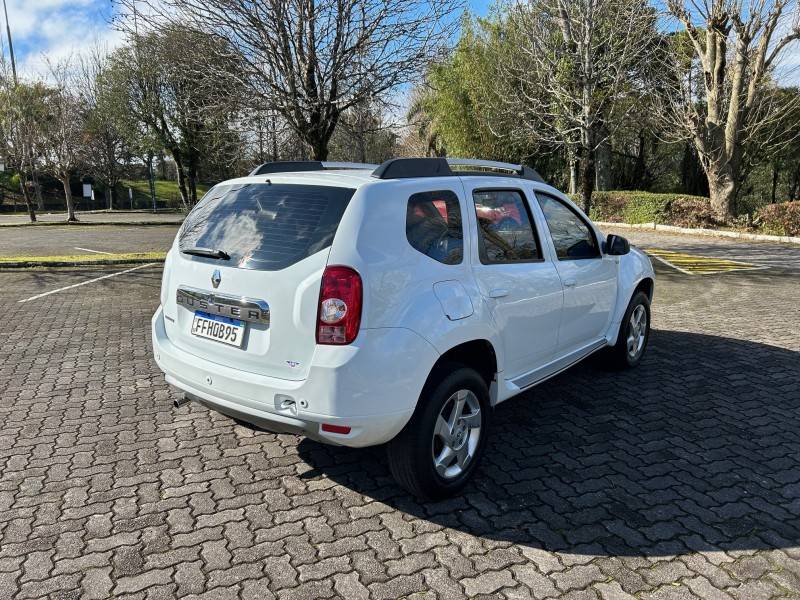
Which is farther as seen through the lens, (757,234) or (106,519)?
(757,234)

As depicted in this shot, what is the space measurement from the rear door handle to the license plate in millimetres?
1409

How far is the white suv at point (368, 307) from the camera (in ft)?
9.44

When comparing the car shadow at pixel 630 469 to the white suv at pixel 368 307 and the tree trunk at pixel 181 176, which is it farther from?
the tree trunk at pixel 181 176

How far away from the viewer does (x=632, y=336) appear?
5.54m

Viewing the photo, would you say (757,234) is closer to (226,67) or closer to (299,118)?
(299,118)

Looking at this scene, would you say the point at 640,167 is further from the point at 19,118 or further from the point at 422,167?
the point at 422,167

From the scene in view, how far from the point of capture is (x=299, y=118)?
12672mm

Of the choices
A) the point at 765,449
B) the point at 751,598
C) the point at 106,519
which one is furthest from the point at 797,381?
the point at 106,519

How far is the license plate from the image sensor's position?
10.5 feet

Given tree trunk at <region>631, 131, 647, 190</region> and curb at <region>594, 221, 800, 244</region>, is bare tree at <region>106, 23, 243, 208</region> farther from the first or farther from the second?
tree trunk at <region>631, 131, 647, 190</region>

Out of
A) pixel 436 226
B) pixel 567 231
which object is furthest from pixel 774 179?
pixel 436 226

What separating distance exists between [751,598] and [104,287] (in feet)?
34.7

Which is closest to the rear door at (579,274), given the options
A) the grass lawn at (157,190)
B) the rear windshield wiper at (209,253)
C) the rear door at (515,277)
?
the rear door at (515,277)

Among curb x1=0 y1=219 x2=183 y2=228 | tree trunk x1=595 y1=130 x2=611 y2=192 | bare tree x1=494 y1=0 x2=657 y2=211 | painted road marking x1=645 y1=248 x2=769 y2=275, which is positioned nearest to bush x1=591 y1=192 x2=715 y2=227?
bare tree x1=494 y1=0 x2=657 y2=211
